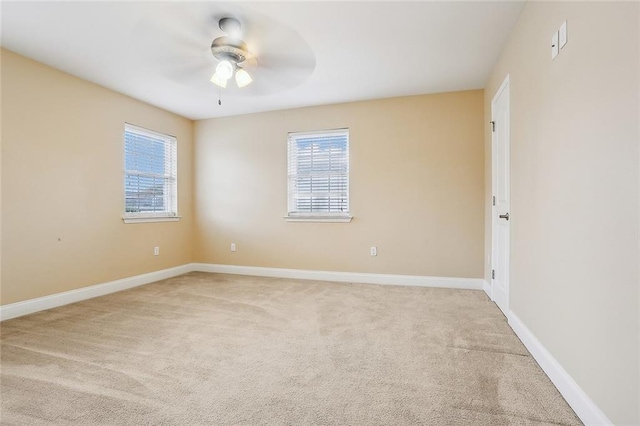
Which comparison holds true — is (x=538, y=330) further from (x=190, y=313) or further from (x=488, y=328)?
(x=190, y=313)

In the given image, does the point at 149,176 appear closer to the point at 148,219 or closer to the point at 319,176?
the point at 148,219

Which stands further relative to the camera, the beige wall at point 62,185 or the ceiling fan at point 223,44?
the beige wall at point 62,185

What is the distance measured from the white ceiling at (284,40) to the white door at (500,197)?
0.52 meters

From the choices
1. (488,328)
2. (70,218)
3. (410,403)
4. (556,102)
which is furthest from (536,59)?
(70,218)

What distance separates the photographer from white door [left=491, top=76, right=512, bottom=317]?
2912 millimetres

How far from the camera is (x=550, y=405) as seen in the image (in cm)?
162

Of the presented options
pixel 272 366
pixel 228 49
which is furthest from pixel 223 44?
pixel 272 366

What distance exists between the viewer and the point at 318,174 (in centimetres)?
466

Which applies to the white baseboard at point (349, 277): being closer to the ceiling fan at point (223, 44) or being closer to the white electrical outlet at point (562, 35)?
the ceiling fan at point (223, 44)

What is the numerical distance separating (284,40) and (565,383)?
310 centimetres

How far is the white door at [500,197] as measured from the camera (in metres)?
2.91

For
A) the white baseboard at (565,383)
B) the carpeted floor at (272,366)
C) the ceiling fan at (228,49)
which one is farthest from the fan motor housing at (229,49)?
the white baseboard at (565,383)

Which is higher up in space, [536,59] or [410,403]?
[536,59]

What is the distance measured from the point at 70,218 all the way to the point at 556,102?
179 inches
